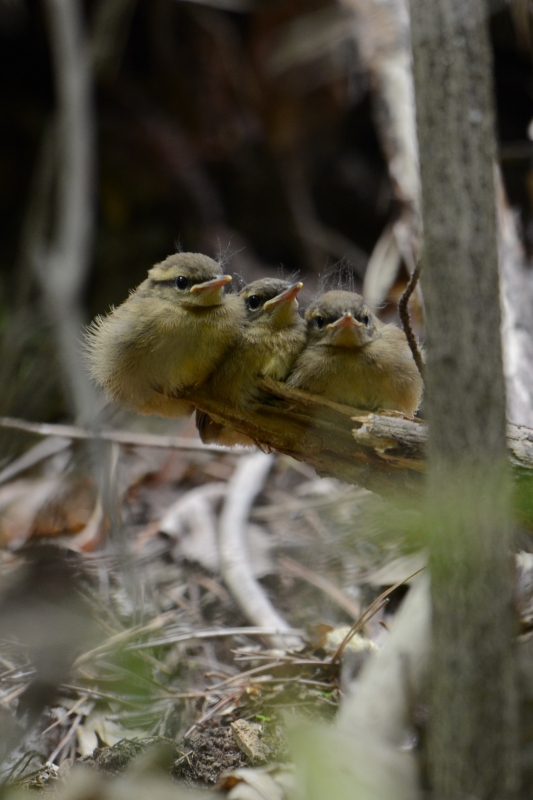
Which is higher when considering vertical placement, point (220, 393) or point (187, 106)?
point (187, 106)

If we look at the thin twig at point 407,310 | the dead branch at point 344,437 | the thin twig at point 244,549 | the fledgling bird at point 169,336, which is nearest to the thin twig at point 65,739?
the thin twig at point 244,549

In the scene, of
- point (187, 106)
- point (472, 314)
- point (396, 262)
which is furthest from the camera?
point (187, 106)

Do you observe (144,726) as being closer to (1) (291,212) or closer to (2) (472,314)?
(2) (472,314)

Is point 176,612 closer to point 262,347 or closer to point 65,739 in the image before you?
point 65,739

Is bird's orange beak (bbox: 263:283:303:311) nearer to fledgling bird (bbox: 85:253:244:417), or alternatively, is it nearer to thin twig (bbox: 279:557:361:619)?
fledgling bird (bbox: 85:253:244:417)

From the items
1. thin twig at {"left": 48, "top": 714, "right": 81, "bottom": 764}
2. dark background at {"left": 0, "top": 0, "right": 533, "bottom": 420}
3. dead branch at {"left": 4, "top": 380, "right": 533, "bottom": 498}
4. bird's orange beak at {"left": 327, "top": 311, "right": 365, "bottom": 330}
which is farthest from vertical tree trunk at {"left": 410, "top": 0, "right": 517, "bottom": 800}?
dark background at {"left": 0, "top": 0, "right": 533, "bottom": 420}

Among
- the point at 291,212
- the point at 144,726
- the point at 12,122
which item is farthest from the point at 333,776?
the point at 12,122
